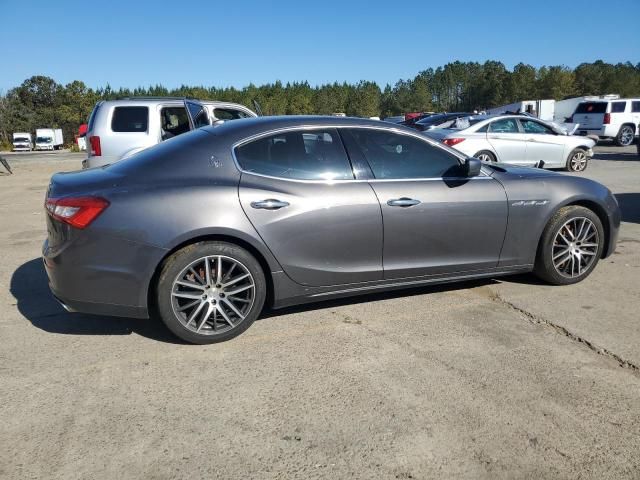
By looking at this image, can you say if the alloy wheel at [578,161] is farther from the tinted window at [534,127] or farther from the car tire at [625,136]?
the car tire at [625,136]

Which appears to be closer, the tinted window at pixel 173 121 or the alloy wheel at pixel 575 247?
the alloy wheel at pixel 575 247

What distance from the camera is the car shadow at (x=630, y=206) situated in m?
7.23

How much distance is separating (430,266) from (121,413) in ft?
7.74

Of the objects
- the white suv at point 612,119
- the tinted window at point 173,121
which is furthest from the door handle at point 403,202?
the white suv at point 612,119

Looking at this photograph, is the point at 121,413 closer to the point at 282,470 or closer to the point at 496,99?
the point at 282,470

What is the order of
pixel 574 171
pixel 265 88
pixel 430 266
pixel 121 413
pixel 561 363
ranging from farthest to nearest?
pixel 265 88 → pixel 574 171 → pixel 430 266 → pixel 561 363 → pixel 121 413

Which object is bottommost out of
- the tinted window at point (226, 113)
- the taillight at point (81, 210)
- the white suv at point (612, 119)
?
the taillight at point (81, 210)

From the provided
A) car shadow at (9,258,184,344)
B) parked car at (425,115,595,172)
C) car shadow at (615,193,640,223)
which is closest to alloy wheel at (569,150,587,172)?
parked car at (425,115,595,172)

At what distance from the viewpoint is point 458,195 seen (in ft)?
12.9

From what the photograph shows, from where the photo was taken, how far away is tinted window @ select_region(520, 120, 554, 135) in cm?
1198

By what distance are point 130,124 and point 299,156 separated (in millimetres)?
6028

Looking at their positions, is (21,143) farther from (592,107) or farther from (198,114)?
(198,114)

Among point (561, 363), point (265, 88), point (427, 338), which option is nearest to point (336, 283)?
point (427, 338)

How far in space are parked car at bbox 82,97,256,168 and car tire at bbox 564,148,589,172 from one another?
9068mm
